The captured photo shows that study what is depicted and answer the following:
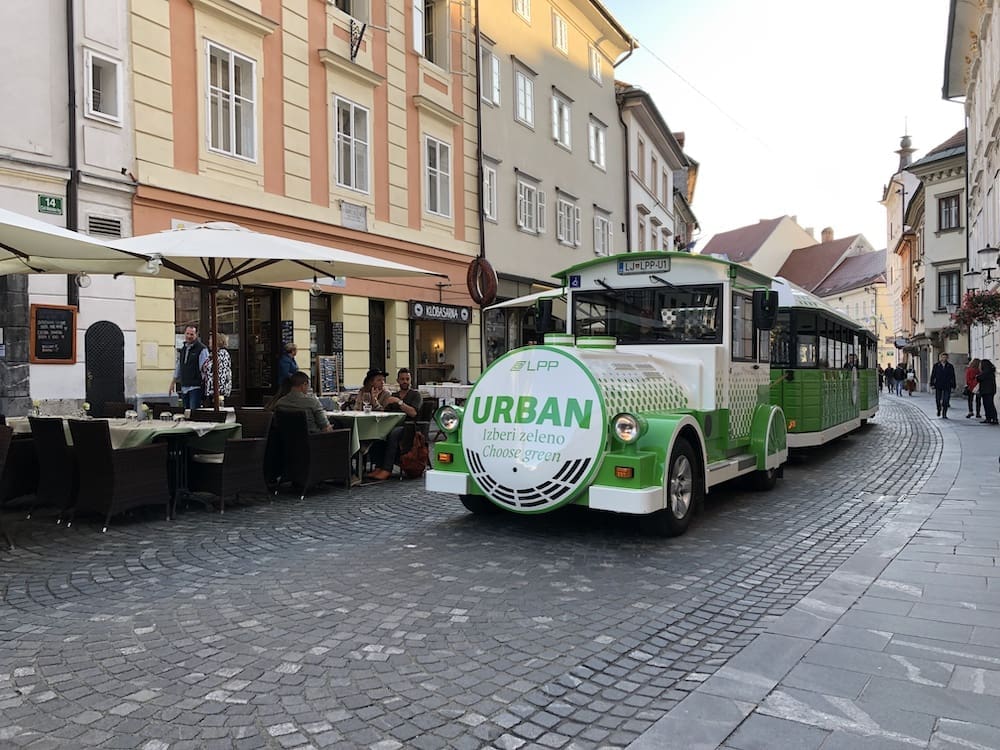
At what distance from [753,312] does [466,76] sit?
13.9 m

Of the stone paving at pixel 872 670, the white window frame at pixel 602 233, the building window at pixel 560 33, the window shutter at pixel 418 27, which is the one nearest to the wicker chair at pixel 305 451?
the stone paving at pixel 872 670

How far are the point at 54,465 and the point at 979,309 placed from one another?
60.8 feet

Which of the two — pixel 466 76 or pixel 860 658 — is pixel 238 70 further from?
pixel 860 658

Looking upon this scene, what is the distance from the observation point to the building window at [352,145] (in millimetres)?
15961

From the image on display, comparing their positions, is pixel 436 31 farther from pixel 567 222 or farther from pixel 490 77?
pixel 567 222

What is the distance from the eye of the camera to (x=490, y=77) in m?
21.1

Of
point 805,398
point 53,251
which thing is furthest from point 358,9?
point 805,398

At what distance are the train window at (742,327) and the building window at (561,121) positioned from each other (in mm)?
17075

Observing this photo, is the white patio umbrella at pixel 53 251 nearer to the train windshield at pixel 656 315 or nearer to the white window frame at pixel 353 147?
the train windshield at pixel 656 315

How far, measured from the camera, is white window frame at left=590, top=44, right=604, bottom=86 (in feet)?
90.3

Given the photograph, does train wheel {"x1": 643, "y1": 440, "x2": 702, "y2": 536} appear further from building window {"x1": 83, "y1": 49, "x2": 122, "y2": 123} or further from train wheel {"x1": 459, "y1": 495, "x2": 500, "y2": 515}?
building window {"x1": 83, "y1": 49, "x2": 122, "y2": 123}

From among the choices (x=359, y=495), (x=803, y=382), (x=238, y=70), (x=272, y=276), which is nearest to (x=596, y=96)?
(x=238, y=70)

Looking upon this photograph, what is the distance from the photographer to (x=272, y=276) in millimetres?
10258

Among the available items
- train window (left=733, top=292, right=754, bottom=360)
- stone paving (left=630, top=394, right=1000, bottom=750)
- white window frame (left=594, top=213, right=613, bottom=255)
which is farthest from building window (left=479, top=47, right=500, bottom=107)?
stone paving (left=630, top=394, right=1000, bottom=750)
